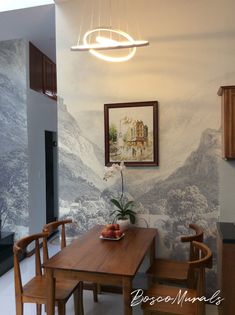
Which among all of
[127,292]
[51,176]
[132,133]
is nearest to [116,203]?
[132,133]

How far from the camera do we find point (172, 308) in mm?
2057

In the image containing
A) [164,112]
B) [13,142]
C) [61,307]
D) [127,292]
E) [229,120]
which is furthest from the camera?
[13,142]

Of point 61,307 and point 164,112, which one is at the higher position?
point 164,112

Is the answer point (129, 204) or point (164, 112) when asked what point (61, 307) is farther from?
point (164, 112)

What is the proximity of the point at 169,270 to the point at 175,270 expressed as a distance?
2.2 inches

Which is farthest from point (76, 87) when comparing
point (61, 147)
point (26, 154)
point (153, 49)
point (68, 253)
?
point (68, 253)

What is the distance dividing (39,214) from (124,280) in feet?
9.93

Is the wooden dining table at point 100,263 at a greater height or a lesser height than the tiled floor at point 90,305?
greater

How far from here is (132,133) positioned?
3.11 metres

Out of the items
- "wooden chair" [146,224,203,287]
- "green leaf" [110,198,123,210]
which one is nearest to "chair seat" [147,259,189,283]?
"wooden chair" [146,224,203,287]

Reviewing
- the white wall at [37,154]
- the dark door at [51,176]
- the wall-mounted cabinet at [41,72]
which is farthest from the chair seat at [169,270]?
the wall-mounted cabinet at [41,72]

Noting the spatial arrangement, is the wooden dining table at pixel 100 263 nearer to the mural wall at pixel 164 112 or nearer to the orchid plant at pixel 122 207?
the orchid plant at pixel 122 207

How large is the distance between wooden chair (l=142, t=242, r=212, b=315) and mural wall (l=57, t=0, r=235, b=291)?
85 cm

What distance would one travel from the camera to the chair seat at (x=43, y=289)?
2219 millimetres
